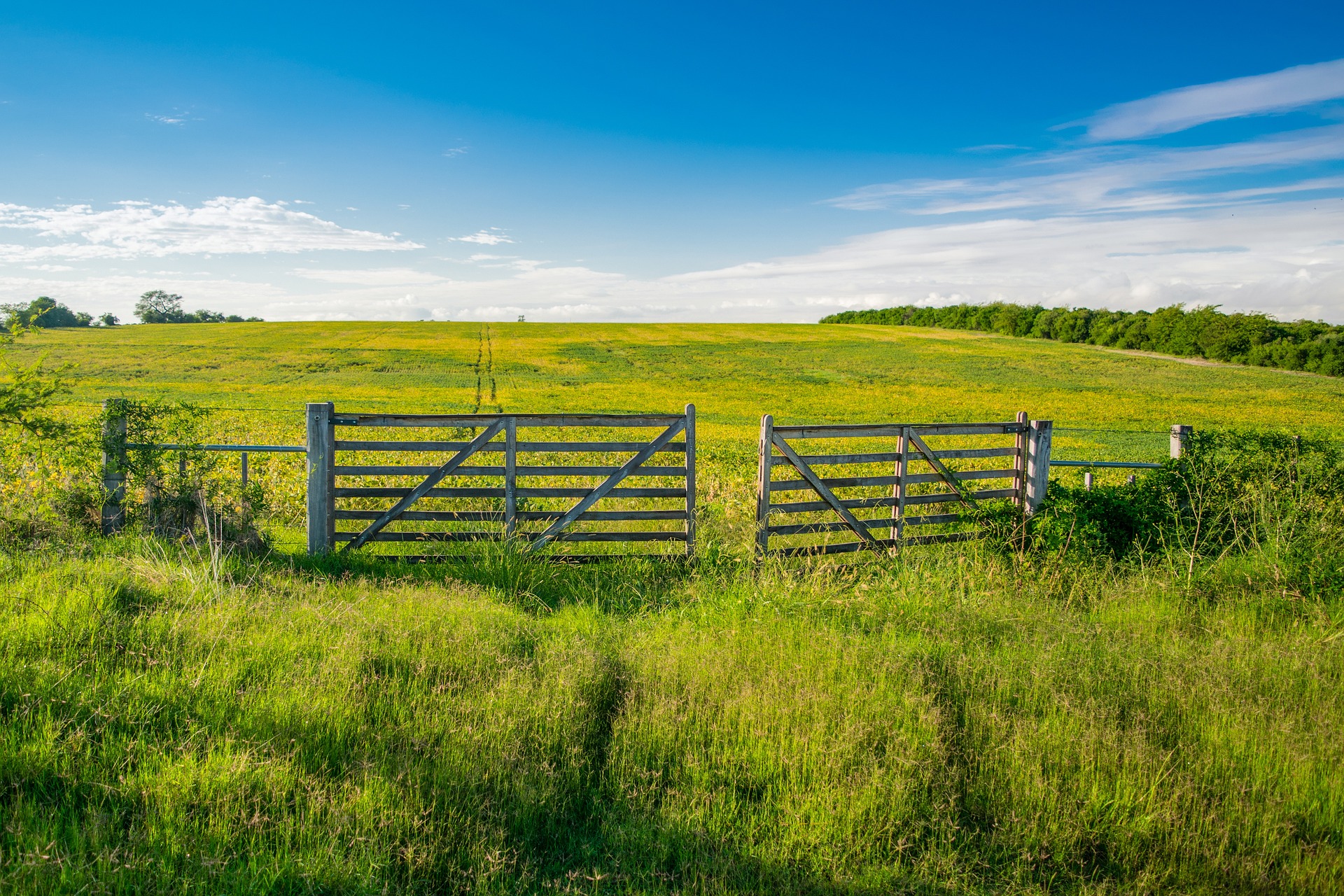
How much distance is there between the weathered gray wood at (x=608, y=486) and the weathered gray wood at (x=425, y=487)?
1.34 m

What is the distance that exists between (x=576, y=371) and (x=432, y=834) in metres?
42.0

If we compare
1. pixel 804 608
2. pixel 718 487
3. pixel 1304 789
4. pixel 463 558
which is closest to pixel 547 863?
pixel 804 608

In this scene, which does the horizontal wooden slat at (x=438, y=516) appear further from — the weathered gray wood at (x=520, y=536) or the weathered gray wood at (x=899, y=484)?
the weathered gray wood at (x=899, y=484)

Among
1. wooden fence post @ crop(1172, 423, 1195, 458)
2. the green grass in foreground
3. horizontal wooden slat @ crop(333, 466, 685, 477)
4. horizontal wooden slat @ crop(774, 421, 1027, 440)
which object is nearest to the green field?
the green grass in foreground

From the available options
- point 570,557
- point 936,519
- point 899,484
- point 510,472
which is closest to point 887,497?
point 899,484

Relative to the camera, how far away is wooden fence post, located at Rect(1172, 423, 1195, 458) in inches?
420

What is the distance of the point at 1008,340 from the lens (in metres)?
72.2

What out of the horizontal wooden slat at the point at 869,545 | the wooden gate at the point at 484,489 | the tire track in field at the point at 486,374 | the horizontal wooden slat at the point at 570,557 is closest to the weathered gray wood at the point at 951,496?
the horizontal wooden slat at the point at 869,545

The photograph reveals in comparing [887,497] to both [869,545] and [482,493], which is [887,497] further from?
[482,493]

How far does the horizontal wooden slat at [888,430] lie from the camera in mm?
8719

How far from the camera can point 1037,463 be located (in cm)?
991

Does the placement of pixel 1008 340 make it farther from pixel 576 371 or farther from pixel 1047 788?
pixel 1047 788

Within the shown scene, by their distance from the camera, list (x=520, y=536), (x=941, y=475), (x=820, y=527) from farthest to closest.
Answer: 1. (x=941, y=475)
2. (x=820, y=527)
3. (x=520, y=536)

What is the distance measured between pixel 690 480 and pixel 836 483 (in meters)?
1.93
